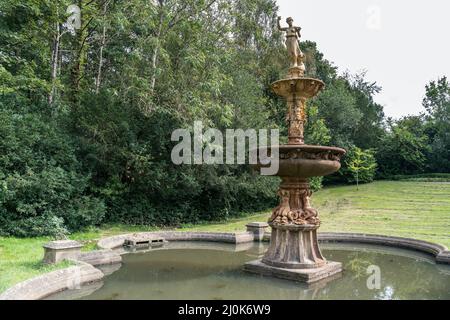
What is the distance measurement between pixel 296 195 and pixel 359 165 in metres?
24.8

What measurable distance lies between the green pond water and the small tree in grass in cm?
2068

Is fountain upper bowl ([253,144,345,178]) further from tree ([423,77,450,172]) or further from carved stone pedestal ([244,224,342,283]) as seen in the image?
tree ([423,77,450,172])

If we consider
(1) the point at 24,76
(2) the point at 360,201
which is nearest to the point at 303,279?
(1) the point at 24,76

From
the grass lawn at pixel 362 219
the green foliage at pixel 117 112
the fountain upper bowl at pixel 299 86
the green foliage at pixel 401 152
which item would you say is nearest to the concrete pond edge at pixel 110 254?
the grass lawn at pixel 362 219

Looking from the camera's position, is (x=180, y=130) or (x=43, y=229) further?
(x=180, y=130)

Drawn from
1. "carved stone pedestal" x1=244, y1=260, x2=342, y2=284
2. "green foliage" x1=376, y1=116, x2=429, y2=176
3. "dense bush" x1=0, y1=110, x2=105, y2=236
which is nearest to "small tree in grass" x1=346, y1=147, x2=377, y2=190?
"green foliage" x1=376, y1=116, x2=429, y2=176

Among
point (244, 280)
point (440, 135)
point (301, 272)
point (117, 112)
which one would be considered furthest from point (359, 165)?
point (244, 280)

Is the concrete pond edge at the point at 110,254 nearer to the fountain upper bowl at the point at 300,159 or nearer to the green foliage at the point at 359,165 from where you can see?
the fountain upper bowl at the point at 300,159

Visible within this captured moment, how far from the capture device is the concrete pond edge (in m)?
5.89

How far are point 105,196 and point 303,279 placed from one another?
10.8 meters

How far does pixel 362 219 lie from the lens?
17.9m

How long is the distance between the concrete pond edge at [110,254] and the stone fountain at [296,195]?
320 cm
